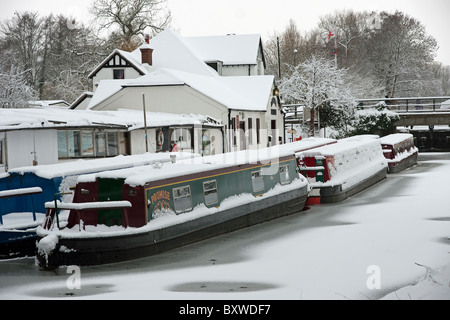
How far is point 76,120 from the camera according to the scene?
24.4m

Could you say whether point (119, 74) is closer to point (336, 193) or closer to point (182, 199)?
point (336, 193)

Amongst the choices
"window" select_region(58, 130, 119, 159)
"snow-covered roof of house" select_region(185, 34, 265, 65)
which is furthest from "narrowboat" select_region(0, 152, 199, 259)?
"snow-covered roof of house" select_region(185, 34, 265, 65)

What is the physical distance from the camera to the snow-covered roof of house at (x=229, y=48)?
48969 millimetres

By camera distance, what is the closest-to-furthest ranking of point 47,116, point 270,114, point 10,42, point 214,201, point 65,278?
point 65,278, point 214,201, point 47,116, point 270,114, point 10,42

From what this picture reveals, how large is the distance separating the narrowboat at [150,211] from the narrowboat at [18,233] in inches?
36.9

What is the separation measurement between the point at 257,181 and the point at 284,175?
1.66 m

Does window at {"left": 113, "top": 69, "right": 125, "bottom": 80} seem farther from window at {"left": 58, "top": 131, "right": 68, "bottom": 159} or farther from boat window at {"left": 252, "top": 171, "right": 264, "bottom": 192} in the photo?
boat window at {"left": 252, "top": 171, "right": 264, "bottom": 192}

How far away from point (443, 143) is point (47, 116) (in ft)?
102

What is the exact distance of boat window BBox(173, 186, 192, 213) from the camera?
12477mm

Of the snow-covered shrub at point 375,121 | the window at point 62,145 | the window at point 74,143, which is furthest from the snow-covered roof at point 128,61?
the snow-covered shrub at point 375,121

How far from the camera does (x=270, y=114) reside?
41.9 meters

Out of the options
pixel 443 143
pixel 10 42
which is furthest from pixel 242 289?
pixel 10 42

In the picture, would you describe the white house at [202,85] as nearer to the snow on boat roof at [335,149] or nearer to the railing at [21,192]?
the snow on boat roof at [335,149]

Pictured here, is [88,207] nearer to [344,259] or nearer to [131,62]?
[344,259]
